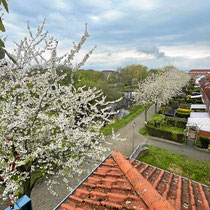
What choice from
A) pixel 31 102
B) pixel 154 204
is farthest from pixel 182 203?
pixel 31 102

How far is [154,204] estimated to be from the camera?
7.82 feet

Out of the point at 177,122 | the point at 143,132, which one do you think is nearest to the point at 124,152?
the point at 143,132

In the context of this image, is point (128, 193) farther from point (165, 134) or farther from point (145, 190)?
point (165, 134)

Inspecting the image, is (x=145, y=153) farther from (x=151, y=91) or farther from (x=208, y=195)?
(x=151, y=91)

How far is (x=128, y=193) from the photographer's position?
9.11 ft

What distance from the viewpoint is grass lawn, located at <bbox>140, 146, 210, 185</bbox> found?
8645 millimetres

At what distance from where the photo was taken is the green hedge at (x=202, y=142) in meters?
11.4

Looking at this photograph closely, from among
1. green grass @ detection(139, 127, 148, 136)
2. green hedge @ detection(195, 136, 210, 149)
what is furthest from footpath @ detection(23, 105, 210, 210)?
green hedge @ detection(195, 136, 210, 149)

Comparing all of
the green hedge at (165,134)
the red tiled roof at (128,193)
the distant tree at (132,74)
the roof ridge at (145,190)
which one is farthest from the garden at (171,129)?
the distant tree at (132,74)

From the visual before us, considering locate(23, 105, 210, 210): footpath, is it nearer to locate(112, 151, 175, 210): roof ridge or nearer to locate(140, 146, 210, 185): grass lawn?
locate(140, 146, 210, 185): grass lawn

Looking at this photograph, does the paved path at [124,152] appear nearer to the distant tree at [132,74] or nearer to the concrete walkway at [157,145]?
the concrete walkway at [157,145]

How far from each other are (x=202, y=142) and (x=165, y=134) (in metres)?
2.92

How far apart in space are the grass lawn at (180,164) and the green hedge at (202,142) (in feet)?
7.03

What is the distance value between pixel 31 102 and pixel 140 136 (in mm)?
11873
